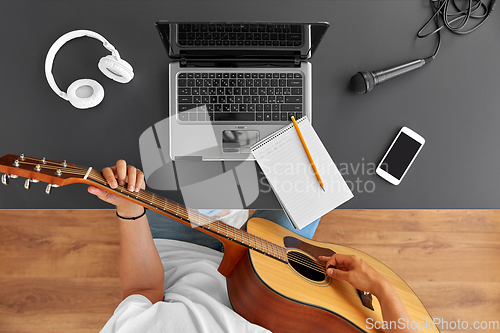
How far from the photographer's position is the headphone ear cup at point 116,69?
0.69 meters

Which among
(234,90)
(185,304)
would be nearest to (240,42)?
(234,90)

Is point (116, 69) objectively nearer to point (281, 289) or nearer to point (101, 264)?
point (281, 289)

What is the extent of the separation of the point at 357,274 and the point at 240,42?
2.42ft

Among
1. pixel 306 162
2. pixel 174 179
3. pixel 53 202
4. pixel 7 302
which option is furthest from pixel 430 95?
pixel 7 302

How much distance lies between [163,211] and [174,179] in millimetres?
157

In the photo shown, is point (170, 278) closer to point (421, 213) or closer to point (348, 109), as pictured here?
point (348, 109)

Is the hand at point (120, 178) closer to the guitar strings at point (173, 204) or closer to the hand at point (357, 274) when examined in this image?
the guitar strings at point (173, 204)

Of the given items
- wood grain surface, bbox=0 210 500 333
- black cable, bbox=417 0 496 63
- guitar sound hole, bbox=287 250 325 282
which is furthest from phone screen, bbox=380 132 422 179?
wood grain surface, bbox=0 210 500 333

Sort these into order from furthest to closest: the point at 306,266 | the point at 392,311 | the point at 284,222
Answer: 1. the point at 284,222
2. the point at 306,266
3. the point at 392,311

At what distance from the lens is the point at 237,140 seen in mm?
781

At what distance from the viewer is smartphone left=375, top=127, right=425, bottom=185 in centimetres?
80

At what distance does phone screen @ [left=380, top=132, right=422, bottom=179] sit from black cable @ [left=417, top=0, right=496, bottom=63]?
9.8 inches

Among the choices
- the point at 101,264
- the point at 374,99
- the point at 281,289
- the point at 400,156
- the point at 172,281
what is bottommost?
the point at 101,264

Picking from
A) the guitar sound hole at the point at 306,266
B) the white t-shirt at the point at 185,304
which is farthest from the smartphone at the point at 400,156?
the white t-shirt at the point at 185,304
